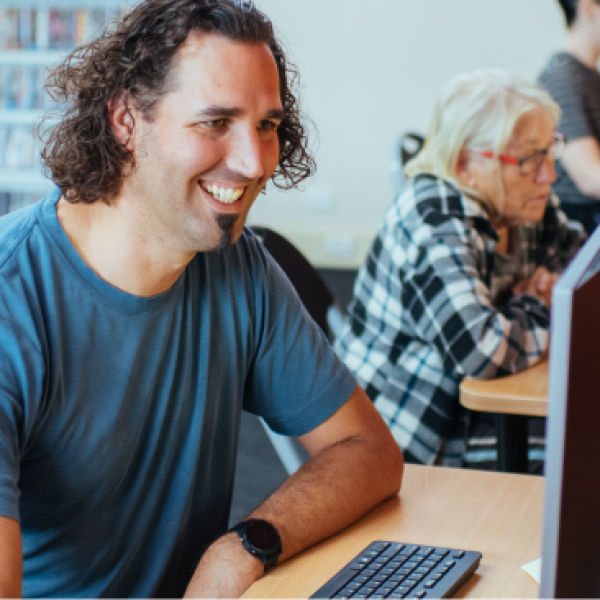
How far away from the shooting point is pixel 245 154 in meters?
1.00

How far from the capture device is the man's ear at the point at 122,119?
1029mm

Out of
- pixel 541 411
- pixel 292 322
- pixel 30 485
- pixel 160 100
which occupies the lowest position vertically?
pixel 541 411

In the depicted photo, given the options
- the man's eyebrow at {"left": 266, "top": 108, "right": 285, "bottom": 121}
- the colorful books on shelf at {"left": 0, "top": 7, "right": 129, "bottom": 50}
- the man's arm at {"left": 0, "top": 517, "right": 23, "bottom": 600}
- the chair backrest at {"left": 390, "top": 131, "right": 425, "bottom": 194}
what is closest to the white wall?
the colorful books on shelf at {"left": 0, "top": 7, "right": 129, "bottom": 50}

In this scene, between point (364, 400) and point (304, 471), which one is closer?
point (304, 471)

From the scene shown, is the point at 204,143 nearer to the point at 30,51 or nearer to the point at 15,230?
the point at 15,230

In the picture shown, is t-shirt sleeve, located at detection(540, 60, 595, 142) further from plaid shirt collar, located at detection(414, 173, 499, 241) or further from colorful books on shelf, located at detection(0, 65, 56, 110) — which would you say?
colorful books on shelf, located at detection(0, 65, 56, 110)

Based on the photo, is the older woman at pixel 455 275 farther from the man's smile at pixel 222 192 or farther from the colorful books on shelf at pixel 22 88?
the colorful books on shelf at pixel 22 88

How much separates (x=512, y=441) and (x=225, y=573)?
0.88 m

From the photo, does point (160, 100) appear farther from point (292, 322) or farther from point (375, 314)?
point (375, 314)

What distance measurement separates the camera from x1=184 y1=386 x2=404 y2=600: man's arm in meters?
0.90

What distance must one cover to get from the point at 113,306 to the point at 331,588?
0.42 metres

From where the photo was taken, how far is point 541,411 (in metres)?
1.49

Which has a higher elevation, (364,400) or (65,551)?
(364,400)

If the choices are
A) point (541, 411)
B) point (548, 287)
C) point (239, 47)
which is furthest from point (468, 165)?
point (239, 47)
